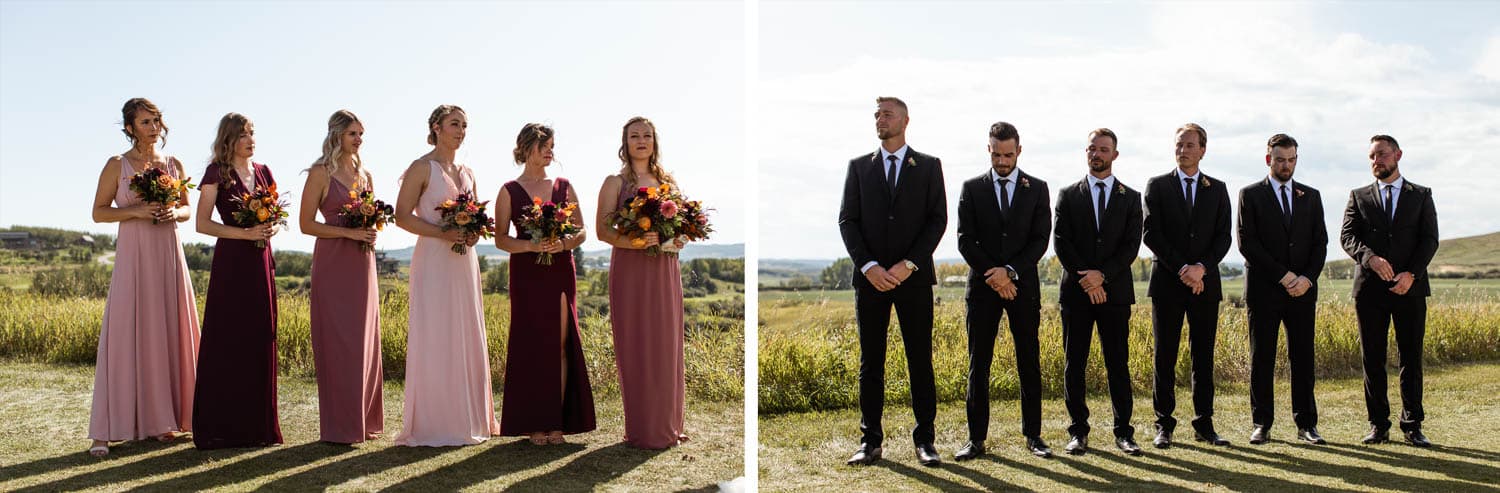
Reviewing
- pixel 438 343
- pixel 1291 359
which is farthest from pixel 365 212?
pixel 1291 359

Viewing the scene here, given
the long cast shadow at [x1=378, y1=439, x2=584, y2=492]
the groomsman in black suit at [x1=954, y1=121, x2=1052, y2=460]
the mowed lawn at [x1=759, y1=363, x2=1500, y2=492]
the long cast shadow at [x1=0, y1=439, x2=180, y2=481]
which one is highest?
the groomsman in black suit at [x1=954, y1=121, x2=1052, y2=460]

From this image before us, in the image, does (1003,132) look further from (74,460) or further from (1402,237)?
(74,460)

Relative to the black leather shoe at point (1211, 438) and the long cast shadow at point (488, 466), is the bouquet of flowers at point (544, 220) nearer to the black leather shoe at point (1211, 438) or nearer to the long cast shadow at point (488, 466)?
the long cast shadow at point (488, 466)

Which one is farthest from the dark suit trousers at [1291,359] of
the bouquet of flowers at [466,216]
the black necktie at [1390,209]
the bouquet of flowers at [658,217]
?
the bouquet of flowers at [466,216]

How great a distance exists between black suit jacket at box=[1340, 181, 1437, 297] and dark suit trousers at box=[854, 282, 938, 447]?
331cm

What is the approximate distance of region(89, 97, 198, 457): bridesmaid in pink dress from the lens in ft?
22.9

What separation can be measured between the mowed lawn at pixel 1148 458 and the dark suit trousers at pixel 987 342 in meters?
0.30

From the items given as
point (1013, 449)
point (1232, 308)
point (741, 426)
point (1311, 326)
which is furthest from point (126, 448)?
point (1232, 308)

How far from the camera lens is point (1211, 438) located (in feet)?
24.1

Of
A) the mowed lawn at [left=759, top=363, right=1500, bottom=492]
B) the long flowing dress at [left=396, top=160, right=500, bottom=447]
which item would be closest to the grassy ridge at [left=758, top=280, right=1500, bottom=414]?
the mowed lawn at [left=759, top=363, right=1500, bottom=492]

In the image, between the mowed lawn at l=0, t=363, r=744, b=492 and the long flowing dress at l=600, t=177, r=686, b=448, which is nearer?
the mowed lawn at l=0, t=363, r=744, b=492

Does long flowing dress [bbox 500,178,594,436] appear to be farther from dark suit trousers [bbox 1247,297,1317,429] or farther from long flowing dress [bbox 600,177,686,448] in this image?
dark suit trousers [bbox 1247,297,1317,429]

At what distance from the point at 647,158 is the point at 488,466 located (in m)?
2.15

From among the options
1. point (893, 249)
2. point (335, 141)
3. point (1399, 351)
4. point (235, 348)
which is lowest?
point (1399, 351)
